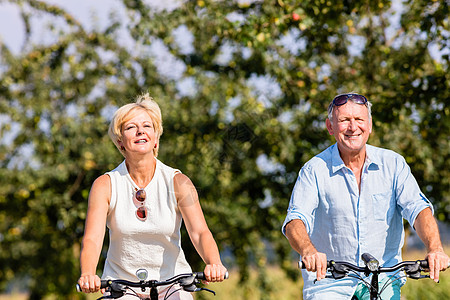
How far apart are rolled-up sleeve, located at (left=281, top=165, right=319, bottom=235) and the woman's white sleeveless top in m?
0.58

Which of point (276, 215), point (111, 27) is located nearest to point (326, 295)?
point (276, 215)

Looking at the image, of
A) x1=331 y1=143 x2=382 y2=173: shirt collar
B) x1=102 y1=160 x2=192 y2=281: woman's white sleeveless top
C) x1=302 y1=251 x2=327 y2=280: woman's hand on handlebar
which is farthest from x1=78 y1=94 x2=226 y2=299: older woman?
x1=331 y1=143 x2=382 y2=173: shirt collar

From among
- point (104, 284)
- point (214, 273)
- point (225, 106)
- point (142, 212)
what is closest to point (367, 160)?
point (214, 273)

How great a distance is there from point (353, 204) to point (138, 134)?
1171mm

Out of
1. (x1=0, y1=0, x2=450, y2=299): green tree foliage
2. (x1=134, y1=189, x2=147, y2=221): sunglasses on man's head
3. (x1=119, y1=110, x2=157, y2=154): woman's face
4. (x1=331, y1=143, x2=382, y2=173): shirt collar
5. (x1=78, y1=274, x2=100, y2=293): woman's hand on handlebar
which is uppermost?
(x1=0, y1=0, x2=450, y2=299): green tree foliage

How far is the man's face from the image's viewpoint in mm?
3529

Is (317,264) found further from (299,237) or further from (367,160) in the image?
(367,160)

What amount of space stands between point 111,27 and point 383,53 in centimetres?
383

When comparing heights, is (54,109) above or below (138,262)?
above

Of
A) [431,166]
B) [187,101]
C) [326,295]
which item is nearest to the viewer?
[326,295]

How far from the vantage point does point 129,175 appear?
367 centimetres

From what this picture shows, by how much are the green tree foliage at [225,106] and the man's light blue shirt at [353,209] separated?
2.99 meters

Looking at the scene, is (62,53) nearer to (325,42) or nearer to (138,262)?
(325,42)

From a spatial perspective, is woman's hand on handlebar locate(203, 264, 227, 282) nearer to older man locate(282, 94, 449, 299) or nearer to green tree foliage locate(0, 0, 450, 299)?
older man locate(282, 94, 449, 299)
